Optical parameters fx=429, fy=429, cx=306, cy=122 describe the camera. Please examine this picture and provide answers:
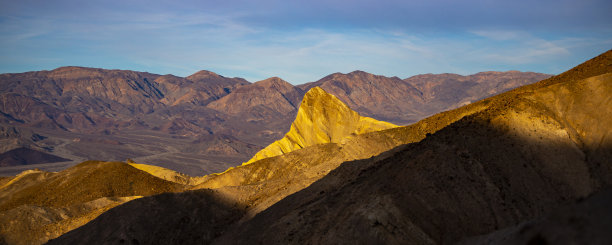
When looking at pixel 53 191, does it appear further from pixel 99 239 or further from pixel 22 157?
pixel 22 157

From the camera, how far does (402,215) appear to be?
1398cm

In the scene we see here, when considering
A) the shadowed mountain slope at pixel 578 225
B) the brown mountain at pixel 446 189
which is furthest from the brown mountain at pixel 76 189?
the shadowed mountain slope at pixel 578 225

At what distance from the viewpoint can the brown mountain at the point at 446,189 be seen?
14.2 metres

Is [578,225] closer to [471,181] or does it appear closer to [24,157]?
[471,181]

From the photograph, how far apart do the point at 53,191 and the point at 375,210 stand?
3687cm

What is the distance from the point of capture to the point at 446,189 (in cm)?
1498

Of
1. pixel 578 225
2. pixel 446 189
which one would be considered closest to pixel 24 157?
pixel 446 189

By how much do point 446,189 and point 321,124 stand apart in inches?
1582

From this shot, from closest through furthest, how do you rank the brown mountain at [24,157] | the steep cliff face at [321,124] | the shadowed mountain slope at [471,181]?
the shadowed mountain slope at [471,181]
the steep cliff face at [321,124]
the brown mountain at [24,157]

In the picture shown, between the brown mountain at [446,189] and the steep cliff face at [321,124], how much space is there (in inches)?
1167

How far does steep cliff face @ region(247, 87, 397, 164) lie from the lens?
53.5m

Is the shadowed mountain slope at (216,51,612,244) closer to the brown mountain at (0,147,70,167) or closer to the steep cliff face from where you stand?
the steep cliff face

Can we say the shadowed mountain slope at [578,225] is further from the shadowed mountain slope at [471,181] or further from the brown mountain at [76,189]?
the brown mountain at [76,189]

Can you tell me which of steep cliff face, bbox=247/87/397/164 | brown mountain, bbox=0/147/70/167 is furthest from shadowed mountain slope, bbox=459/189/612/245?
brown mountain, bbox=0/147/70/167
